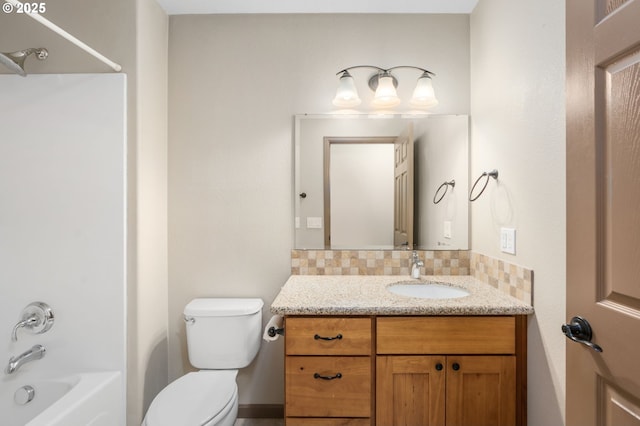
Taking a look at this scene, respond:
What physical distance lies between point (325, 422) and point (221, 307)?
2.70ft

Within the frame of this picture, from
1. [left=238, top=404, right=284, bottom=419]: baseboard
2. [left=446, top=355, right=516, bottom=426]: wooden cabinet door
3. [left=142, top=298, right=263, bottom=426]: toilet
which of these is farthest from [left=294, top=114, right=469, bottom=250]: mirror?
[left=238, top=404, right=284, bottom=419]: baseboard

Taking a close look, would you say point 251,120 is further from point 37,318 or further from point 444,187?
point 37,318

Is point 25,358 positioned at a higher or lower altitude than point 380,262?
lower

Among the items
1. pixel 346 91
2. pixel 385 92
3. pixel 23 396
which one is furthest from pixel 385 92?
pixel 23 396

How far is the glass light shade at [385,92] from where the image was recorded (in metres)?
1.99

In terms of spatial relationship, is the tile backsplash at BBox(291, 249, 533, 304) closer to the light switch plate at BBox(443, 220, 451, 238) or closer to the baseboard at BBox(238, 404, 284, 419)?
the light switch plate at BBox(443, 220, 451, 238)

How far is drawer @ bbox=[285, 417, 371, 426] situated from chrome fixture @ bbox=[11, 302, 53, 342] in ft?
4.33

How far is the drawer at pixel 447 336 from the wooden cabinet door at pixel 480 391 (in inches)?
1.9

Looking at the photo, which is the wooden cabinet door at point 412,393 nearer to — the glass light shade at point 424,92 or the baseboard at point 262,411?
the baseboard at point 262,411

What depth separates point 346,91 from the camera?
1986 millimetres

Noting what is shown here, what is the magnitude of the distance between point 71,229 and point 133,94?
2.51ft

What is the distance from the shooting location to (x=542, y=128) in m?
1.35

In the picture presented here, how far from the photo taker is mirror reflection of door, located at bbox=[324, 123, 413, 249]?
2.06 m

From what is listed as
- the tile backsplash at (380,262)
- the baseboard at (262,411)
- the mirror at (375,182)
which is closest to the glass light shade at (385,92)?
the mirror at (375,182)
